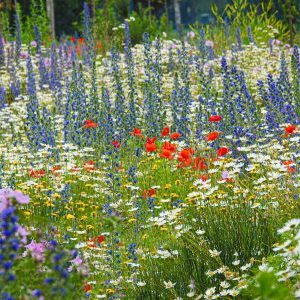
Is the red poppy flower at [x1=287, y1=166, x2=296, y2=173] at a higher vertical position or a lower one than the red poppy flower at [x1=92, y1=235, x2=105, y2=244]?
higher

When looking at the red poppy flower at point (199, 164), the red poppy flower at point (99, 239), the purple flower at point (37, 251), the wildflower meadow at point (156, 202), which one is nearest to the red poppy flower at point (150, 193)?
the wildflower meadow at point (156, 202)

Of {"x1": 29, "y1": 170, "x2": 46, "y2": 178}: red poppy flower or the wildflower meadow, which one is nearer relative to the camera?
the wildflower meadow

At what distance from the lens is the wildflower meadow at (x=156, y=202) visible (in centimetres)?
350

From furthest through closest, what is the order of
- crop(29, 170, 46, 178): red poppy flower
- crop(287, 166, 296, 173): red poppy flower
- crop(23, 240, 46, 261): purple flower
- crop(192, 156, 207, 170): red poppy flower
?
crop(29, 170, 46, 178): red poppy flower → crop(192, 156, 207, 170): red poppy flower → crop(287, 166, 296, 173): red poppy flower → crop(23, 240, 46, 261): purple flower

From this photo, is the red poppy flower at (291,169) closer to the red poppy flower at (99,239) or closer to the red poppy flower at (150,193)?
the red poppy flower at (150,193)

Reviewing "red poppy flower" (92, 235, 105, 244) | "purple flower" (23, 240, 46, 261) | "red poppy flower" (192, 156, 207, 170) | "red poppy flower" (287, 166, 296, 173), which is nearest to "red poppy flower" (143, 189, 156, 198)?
"red poppy flower" (192, 156, 207, 170)

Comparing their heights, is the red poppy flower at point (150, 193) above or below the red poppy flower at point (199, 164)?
below

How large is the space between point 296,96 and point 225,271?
12.4 feet

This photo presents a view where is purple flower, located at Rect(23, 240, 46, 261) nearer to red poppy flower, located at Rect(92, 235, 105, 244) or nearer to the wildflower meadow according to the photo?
the wildflower meadow

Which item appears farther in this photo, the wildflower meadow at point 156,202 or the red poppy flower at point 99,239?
the red poppy flower at point 99,239

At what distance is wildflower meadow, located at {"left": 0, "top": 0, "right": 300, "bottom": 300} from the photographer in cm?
350

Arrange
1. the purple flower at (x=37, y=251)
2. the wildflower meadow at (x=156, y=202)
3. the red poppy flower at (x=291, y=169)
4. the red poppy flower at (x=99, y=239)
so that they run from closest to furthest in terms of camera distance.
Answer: the purple flower at (x=37, y=251), the wildflower meadow at (x=156, y=202), the red poppy flower at (x=99, y=239), the red poppy flower at (x=291, y=169)

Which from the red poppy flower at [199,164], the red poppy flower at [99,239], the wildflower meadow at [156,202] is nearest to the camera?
the wildflower meadow at [156,202]

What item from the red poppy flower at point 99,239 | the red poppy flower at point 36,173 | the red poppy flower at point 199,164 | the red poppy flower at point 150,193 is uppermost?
the red poppy flower at point 36,173
